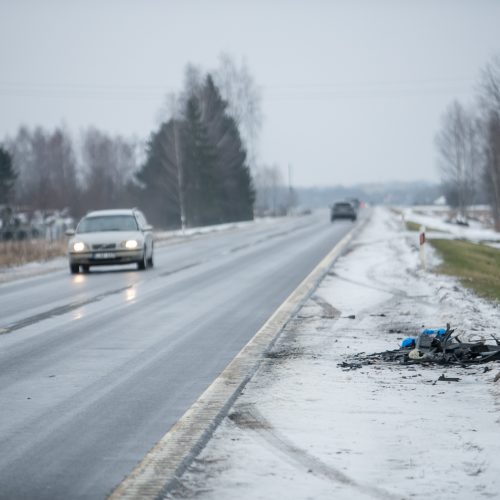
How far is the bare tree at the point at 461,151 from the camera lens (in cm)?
9725

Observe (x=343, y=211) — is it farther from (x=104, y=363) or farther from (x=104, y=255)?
(x=104, y=363)

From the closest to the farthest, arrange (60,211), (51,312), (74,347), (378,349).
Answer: (378,349) < (74,347) < (51,312) < (60,211)

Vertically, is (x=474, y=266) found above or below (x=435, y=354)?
below

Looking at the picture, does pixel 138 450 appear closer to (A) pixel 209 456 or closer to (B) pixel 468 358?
(A) pixel 209 456

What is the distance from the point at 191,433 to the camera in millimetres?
6680

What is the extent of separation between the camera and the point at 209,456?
6.09 meters

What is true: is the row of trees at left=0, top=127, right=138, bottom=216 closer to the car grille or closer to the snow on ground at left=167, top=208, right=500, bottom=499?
the car grille

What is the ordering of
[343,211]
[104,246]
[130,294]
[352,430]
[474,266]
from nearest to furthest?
[352,430]
[130,294]
[104,246]
[474,266]
[343,211]

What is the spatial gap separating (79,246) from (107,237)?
74 centimetres

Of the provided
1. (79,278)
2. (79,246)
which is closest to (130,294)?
(79,278)

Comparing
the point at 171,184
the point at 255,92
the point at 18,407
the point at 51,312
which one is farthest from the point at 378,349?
the point at 255,92

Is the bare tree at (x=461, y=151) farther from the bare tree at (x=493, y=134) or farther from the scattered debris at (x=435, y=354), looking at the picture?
the scattered debris at (x=435, y=354)

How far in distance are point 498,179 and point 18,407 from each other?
72328 millimetres

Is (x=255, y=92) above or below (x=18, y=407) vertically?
above
